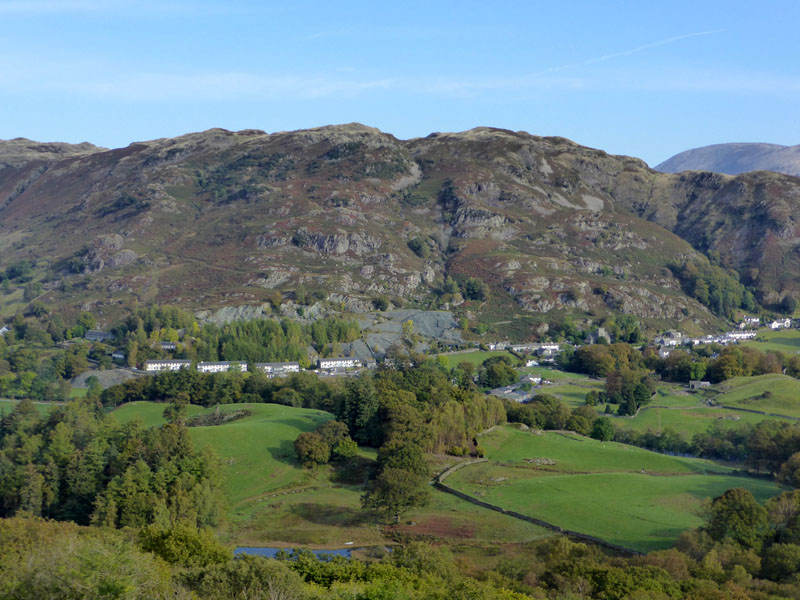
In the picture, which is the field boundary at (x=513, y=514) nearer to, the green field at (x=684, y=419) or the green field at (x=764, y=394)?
the green field at (x=684, y=419)

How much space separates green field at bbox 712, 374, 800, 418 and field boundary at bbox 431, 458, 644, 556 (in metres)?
43.0

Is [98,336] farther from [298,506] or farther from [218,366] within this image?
[298,506]

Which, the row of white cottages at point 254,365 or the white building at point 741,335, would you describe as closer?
the row of white cottages at point 254,365

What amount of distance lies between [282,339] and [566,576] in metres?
86.5

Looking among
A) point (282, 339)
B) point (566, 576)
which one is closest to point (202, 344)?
point (282, 339)

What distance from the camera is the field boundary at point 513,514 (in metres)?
48.5

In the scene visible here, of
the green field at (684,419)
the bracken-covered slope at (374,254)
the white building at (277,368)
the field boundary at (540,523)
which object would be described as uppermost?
the bracken-covered slope at (374,254)

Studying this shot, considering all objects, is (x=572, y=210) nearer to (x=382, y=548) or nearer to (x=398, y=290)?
(x=398, y=290)

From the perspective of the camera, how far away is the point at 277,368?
112 metres

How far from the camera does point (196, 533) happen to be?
40000 mm

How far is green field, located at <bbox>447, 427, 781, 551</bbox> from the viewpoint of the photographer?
52.3 m

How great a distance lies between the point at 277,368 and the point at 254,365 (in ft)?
11.6

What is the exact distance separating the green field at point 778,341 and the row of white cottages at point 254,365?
71.6m

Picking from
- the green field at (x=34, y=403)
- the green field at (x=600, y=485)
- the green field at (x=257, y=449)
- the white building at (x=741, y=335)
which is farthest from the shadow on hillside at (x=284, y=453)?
the white building at (x=741, y=335)
